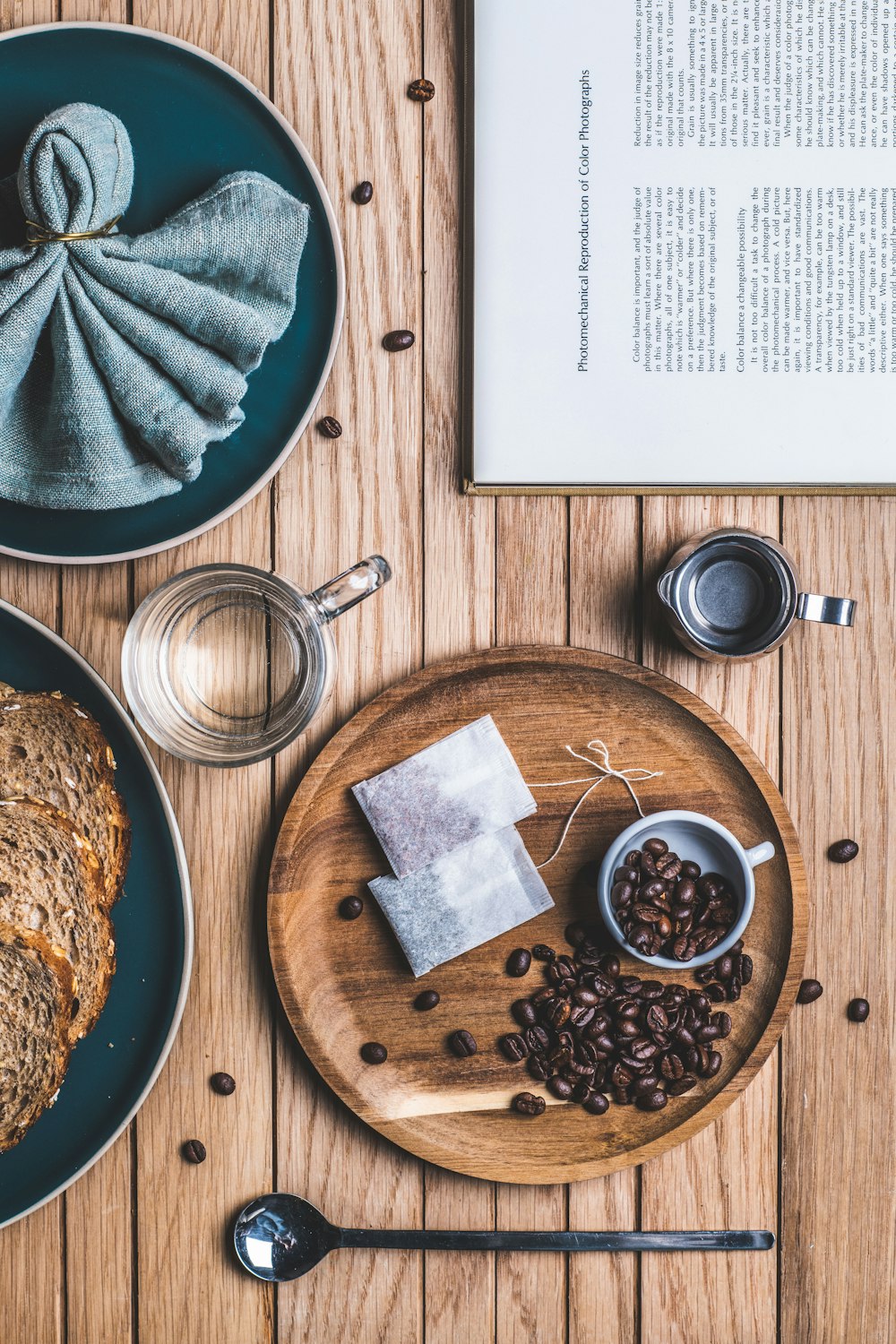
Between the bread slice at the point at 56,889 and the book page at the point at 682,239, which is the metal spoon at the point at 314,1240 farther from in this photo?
the book page at the point at 682,239

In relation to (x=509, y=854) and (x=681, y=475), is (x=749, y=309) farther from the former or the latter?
(x=509, y=854)

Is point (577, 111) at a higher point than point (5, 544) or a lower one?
higher

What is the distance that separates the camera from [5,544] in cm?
88

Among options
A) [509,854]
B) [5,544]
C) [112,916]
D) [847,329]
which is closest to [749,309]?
[847,329]

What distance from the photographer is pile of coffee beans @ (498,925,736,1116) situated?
89 centimetres

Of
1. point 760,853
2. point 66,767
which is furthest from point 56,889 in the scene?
point 760,853

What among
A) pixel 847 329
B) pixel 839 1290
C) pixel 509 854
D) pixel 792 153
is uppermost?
pixel 792 153

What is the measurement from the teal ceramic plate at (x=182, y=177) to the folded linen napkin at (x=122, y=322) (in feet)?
0.08

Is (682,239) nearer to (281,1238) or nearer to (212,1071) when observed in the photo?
(212,1071)

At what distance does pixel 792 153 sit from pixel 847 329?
18cm

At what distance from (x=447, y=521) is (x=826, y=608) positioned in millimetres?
377

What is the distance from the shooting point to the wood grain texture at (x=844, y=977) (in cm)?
94

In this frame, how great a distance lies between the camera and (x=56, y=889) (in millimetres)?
815

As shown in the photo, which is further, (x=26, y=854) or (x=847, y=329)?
(x=847, y=329)
